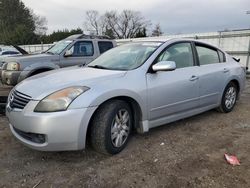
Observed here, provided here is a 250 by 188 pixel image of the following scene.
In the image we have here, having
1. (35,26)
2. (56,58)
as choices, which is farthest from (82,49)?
(35,26)

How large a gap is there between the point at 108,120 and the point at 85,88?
1.59 feet

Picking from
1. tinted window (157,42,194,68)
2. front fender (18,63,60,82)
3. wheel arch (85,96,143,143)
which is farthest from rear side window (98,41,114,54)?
wheel arch (85,96,143,143)

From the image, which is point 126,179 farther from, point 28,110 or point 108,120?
point 28,110

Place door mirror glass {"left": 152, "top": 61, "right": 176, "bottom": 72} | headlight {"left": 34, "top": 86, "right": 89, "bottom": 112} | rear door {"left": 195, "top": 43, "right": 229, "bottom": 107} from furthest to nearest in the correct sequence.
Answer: rear door {"left": 195, "top": 43, "right": 229, "bottom": 107}
door mirror glass {"left": 152, "top": 61, "right": 176, "bottom": 72}
headlight {"left": 34, "top": 86, "right": 89, "bottom": 112}

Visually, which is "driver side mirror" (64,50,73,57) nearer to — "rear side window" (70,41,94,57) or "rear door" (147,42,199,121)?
"rear side window" (70,41,94,57)

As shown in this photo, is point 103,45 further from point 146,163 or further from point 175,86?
point 146,163

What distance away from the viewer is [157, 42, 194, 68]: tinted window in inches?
157

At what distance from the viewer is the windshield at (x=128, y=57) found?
3739 mm

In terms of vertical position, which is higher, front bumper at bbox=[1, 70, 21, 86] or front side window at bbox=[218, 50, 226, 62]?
front side window at bbox=[218, 50, 226, 62]

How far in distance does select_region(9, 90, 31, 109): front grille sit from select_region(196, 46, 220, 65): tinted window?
2991 millimetres

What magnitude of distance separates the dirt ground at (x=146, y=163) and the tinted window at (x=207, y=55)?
1279 millimetres

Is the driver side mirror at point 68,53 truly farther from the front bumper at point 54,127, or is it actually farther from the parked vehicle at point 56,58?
the front bumper at point 54,127

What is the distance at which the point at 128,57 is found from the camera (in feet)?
13.0

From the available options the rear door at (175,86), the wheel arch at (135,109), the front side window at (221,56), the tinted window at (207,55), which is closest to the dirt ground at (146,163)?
the wheel arch at (135,109)
